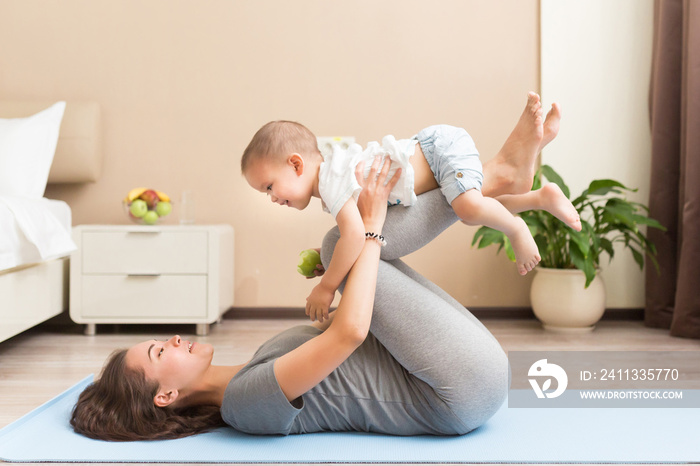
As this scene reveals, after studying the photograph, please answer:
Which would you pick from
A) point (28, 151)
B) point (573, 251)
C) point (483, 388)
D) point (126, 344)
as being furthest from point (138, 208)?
point (483, 388)

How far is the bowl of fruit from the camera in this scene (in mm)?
3041

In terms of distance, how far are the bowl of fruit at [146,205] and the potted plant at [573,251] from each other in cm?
152

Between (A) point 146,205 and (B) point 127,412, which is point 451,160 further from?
(A) point 146,205

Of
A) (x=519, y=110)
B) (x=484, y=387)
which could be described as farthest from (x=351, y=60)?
(x=484, y=387)

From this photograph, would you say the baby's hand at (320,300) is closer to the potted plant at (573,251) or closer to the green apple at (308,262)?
the green apple at (308,262)

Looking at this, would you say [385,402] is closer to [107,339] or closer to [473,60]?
[107,339]

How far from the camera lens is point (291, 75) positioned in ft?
11.1

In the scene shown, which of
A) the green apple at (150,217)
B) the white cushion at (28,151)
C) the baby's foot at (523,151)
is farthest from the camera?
the green apple at (150,217)

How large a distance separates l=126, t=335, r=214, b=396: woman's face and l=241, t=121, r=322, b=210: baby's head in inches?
15.8

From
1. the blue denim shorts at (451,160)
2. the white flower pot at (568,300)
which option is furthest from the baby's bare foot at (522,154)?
the white flower pot at (568,300)

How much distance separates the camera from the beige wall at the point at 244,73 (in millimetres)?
3346

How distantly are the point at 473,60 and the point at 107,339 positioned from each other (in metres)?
2.30

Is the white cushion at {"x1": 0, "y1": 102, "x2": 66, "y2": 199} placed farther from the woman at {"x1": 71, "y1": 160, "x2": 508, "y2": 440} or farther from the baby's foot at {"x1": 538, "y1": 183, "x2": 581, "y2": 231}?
the baby's foot at {"x1": 538, "y1": 183, "x2": 581, "y2": 231}

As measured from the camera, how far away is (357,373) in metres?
1.42
